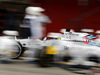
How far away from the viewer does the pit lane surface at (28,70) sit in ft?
9.26

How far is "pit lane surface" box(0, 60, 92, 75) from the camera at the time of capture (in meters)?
2.82

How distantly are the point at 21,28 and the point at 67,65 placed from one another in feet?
3.42

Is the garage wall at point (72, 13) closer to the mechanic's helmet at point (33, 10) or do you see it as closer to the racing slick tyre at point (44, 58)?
the mechanic's helmet at point (33, 10)

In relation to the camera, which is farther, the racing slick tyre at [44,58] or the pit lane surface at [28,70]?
the racing slick tyre at [44,58]

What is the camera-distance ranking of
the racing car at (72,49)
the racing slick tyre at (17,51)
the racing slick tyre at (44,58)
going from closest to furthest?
the racing car at (72,49), the racing slick tyre at (44,58), the racing slick tyre at (17,51)

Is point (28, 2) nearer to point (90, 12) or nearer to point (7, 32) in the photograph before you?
point (7, 32)

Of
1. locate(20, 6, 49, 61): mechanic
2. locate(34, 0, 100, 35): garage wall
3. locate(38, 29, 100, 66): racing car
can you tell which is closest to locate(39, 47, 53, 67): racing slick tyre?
locate(38, 29, 100, 66): racing car

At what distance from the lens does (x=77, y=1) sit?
3062 mm

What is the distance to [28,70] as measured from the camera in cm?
297

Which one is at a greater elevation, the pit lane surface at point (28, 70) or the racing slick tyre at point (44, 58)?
the racing slick tyre at point (44, 58)

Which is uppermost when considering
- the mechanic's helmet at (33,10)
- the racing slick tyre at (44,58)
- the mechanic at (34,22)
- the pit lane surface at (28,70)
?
the mechanic's helmet at (33,10)

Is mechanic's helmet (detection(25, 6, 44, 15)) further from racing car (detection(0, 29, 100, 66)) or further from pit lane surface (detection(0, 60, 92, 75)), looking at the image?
pit lane surface (detection(0, 60, 92, 75))

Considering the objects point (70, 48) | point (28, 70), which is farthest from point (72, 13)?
point (28, 70)

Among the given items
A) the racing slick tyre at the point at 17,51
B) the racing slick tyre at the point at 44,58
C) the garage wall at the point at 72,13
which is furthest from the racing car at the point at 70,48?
the racing slick tyre at the point at 17,51
